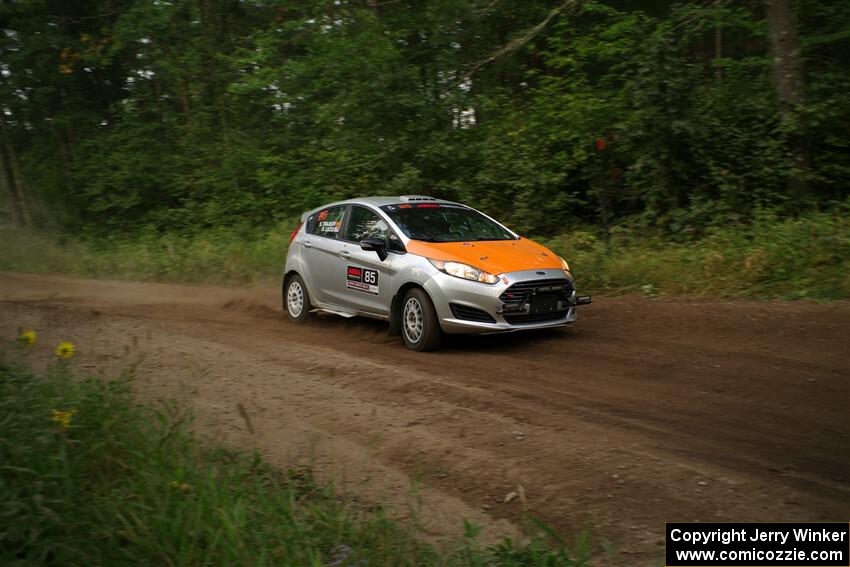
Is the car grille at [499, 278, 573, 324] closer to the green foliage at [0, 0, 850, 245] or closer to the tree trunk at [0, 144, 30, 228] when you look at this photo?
the green foliage at [0, 0, 850, 245]

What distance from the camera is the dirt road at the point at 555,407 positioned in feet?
15.9

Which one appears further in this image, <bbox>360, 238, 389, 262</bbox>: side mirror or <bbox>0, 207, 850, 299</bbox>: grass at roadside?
<bbox>0, 207, 850, 299</bbox>: grass at roadside

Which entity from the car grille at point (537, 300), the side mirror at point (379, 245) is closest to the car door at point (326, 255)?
Answer: the side mirror at point (379, 245)

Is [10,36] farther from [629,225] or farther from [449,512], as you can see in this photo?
[449,512]

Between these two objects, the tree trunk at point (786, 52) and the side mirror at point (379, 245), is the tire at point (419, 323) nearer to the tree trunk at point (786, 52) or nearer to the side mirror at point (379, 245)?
the side mirror at point (379, 245)

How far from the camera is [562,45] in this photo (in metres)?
18.0

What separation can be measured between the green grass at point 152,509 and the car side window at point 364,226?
5.29 meters

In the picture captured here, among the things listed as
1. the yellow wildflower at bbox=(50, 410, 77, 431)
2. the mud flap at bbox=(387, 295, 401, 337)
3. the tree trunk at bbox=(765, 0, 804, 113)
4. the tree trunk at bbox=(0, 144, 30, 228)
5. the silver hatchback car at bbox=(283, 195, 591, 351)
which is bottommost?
the yellow wildflower at bbox=(50, 410, 77, 431)

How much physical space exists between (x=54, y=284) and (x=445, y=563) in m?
14.9

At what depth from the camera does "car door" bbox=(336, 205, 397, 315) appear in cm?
966

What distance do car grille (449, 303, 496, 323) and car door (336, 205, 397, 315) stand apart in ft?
3.49

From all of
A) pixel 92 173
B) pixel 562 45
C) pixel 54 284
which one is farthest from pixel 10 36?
pixel 562 45

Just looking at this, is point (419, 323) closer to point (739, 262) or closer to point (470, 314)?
point (470, 314)

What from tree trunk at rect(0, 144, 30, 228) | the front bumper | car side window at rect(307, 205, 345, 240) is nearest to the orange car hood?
the front bumper
